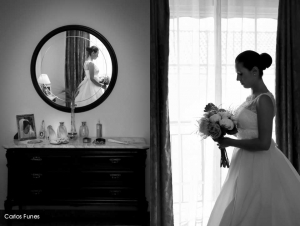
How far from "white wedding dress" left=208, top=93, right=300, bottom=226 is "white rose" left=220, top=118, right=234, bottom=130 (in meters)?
0.13

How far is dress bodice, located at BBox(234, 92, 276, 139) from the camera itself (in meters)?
2.67

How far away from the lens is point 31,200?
403 centimetres

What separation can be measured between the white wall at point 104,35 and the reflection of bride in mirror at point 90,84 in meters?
0.14

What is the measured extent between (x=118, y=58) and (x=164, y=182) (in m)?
1.61

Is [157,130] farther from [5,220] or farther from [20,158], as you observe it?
[5,220]

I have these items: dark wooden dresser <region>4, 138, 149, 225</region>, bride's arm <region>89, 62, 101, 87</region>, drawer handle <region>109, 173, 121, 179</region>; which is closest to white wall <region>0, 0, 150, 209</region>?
bride's arm <region>89, 62, 101, 87</region>

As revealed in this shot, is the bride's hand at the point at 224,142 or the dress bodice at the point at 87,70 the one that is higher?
the dress bodice at the point at 87,70

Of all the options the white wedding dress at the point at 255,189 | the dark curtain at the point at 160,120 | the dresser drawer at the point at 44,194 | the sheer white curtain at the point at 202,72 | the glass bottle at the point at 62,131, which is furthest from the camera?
the glass bottle at the point at 62,131

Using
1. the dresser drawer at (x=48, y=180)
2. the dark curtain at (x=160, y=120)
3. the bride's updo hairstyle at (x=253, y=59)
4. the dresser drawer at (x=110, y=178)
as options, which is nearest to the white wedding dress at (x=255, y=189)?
the bride's updo hairstyle at (x=253, y=59)

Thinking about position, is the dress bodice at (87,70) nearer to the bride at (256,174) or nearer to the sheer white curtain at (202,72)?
the sheer white curtain at (202,72)

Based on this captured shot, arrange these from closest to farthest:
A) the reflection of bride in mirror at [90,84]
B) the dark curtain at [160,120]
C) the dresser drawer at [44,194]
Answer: the dark curtain at [160,120] → the dresser drawer at [44,194] → the reflection of bride in mirror at [90,84]

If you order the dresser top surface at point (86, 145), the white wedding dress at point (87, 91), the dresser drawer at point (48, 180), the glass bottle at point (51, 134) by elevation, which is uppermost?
the white wedding dress at point (87, 91)

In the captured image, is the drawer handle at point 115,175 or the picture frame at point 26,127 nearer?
the drawer handle at point 115,175

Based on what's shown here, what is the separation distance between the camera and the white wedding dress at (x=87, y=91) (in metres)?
4.45
